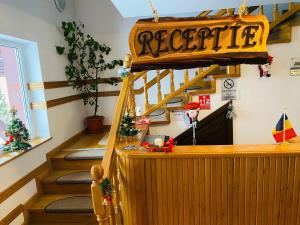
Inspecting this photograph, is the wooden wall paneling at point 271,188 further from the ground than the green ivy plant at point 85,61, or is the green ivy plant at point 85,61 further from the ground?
the green ivy plant at point 85,61

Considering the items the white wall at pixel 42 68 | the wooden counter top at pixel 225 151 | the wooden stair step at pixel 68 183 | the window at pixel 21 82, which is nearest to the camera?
the wooden counter top at pixel 225 151

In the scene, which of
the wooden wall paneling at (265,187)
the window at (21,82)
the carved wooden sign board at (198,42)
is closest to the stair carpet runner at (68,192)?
the window at (21,82)

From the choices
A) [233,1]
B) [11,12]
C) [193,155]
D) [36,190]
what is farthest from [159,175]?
[11,12]

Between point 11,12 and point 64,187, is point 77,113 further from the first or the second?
point 11,12

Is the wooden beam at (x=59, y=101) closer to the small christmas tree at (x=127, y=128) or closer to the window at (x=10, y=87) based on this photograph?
the window at (x=10, y=87)

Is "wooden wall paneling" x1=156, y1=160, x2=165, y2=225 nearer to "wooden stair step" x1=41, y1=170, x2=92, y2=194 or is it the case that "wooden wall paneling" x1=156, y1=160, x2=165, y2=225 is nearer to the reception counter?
the reception counter

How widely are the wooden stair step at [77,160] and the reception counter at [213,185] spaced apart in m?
1.16

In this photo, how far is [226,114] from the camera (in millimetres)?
3297

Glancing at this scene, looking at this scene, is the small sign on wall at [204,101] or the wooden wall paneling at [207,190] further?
the small sign on wall at [204,101]

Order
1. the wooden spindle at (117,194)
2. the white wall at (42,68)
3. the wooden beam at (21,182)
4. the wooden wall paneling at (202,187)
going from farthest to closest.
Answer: the white wall at (42,68) → the wooden beam at (21,182) → the wooden spindle at (117,194) → the wooden wall paneling at (202,187)

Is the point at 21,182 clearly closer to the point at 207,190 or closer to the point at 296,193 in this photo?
the point at 207,190

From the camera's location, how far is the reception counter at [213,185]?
182 cm

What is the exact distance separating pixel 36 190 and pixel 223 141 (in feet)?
8.20

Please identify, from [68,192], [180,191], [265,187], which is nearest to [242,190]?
[265,187]
